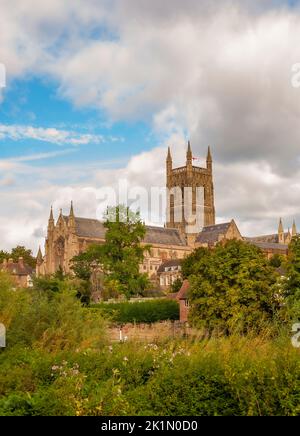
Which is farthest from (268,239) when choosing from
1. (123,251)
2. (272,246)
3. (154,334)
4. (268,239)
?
(154,334)

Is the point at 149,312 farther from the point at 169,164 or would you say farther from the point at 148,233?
the point at 169,164

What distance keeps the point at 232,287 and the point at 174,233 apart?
105 metres

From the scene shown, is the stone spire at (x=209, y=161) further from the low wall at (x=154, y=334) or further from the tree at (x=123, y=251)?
the low wall at (x=154, y=334)

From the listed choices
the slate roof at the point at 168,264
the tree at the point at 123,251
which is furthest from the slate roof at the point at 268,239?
the tree at the point at 123,251

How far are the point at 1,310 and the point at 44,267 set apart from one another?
114 meters

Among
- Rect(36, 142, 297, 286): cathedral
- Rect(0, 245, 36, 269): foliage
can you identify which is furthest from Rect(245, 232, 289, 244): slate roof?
Rect(0, 245, 36, 269): foliage

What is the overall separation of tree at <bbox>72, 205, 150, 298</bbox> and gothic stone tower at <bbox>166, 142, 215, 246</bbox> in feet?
282

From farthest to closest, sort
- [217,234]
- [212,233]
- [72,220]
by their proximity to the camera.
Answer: [212,233]
[217,234]
[72,220]

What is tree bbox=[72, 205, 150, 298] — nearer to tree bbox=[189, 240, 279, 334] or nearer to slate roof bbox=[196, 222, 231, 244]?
tree bbox=[189, 240, 279, 334]

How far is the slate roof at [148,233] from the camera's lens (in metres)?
130

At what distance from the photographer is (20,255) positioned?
136m

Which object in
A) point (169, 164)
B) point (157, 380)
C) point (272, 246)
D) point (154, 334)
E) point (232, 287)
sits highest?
point (169, 164)

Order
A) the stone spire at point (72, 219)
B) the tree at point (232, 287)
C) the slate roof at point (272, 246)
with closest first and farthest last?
the tree at point (232, 287) < the stone spire at point (72, 219) < the slate roof at point (272, 246)

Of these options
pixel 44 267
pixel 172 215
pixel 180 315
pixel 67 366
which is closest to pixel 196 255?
pixel 180 315
